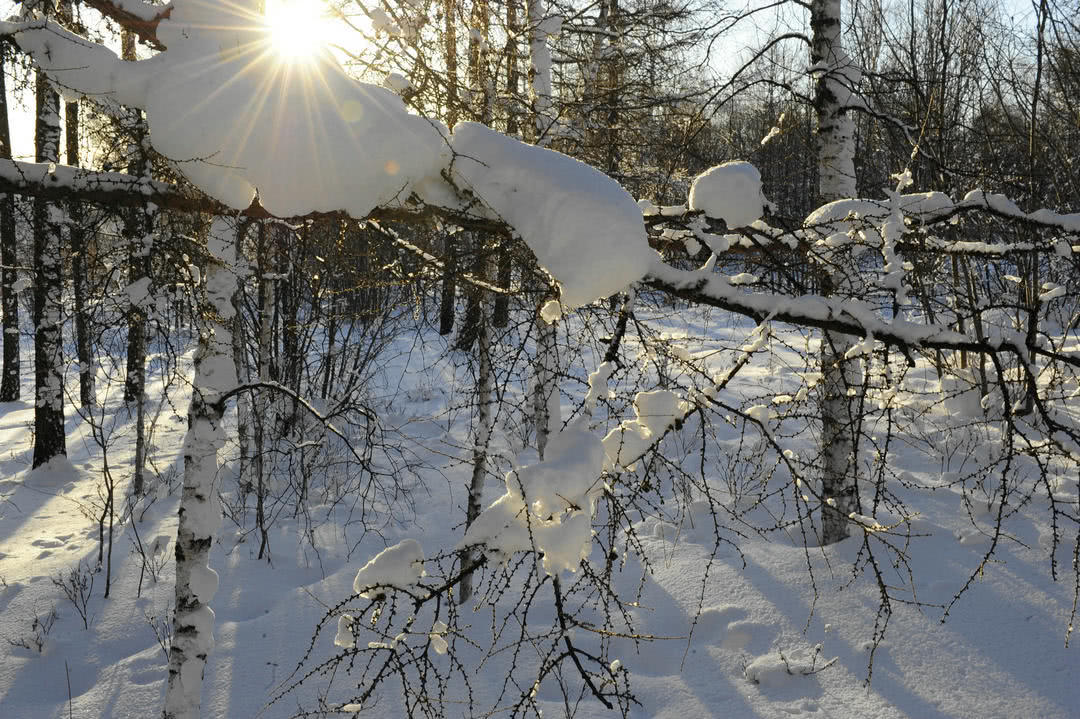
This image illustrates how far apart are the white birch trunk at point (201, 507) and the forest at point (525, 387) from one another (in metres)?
0.02

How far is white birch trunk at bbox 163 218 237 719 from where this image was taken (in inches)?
150

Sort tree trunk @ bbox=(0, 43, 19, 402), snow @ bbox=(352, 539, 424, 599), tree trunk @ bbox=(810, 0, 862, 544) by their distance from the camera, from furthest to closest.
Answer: tree trunk @ bbox=(0, 43, 19, 402)
tree trunk @ bbox=(810, 0, 862, 544)
snow @ bbox=(352, 539, 424, 599)

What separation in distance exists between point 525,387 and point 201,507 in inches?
114

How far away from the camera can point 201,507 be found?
3957mm

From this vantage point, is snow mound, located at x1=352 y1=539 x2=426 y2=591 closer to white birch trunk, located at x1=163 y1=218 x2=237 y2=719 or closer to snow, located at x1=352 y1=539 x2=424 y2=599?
snow, located at x1=352 y1=539 x2=424 y2=599

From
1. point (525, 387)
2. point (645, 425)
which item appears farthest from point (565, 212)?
point (525, 387)

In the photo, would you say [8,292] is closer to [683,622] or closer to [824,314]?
[683,622]

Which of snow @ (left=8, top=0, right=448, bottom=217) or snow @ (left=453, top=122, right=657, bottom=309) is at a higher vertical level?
snow @ (left=8, top=0, right=448, bottom=217)

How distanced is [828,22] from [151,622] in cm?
733

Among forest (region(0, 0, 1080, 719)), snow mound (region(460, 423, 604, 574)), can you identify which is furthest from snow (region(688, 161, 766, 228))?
snow mound (region(460, 423, 604, 574))

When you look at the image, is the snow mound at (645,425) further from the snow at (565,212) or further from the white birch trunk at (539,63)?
the white birch trunk at (539,63)

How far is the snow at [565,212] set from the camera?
212 centimetres

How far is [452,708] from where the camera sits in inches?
179

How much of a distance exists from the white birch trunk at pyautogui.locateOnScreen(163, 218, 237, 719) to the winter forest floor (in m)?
0.63
